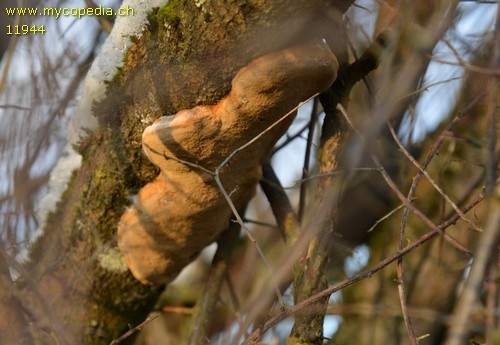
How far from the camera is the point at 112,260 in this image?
5.97 feet

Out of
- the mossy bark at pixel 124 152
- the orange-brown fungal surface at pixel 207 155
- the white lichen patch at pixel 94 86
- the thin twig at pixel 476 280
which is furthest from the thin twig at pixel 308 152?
the thin twig at pixel 476 280

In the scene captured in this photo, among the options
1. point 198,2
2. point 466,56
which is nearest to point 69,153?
point 198,2

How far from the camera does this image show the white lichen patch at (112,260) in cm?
181

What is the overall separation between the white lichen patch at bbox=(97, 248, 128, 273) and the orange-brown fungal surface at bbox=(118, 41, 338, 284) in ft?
0.09

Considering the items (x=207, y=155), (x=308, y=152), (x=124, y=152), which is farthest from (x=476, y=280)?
(x=308, y=152)

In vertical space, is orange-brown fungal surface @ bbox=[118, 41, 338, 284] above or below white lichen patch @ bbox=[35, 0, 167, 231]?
below

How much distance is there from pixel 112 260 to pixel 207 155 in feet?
1.89

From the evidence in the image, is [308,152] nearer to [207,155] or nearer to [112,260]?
[207,155]

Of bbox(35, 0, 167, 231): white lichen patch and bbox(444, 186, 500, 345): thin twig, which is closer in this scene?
bbox(444, 186, 500, 345): thin twig

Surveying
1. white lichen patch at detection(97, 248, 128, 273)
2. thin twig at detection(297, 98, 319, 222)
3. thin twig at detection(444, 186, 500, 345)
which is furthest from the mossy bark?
thin twig at detection(444, 186, 500, 345)

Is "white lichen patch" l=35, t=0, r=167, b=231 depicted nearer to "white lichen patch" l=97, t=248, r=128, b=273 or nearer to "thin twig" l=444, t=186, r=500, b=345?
"white lichen patch" l=97, t=248, r=128, b=273

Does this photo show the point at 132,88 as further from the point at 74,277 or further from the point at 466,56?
the point at 466,56

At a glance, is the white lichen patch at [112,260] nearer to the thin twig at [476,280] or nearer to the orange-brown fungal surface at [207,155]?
the orange-brown fungal surface at [207,155]

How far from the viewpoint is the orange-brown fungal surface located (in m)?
1.32
